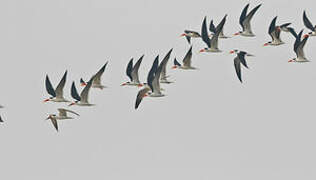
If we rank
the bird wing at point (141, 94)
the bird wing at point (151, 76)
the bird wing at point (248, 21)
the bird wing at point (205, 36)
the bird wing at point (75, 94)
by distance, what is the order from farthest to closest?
the bird wing at point (248, 21)
the bird wing at point (75, 94)
the bird wing at point (205, 36)
the bird wing at point (151, 76)
the bird wing at point (141, 94)

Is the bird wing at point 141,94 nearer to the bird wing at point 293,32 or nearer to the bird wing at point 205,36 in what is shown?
the bird wing at point 205,36

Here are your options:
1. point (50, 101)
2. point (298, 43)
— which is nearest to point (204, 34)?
point (298, 43)

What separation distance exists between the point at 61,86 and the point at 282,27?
10.9 m

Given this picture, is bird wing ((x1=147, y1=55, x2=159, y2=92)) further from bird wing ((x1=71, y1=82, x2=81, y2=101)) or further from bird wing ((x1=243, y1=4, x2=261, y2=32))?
bird wing ((x1=243, y1=4, x2=261, y2=32))

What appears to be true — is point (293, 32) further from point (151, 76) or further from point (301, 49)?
point (151, 76)

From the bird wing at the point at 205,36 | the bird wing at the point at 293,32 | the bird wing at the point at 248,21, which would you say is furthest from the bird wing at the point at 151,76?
the bird wing at the point at 293,32

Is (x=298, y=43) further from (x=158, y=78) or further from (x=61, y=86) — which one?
(x=61, y=86)

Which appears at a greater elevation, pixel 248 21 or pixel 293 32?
pixel 248 21

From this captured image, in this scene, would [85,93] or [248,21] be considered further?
[248,21]

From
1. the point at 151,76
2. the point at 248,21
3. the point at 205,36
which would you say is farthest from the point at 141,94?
the point at 248,21

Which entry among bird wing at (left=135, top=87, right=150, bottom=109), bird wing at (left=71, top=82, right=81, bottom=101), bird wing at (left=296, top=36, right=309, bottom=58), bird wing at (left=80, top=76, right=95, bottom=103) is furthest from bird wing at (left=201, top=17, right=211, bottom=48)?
bird wing at (left=71, top=82, right=81, bottom=101)

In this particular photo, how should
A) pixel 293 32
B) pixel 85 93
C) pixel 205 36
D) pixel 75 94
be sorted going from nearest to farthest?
pixel 75 94 < pixel 205 36 < pixel 85 93 < pixel 293 32

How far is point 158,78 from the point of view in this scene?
52.8m

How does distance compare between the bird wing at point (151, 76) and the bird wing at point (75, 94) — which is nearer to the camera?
the bird wing at point (151, 76)
